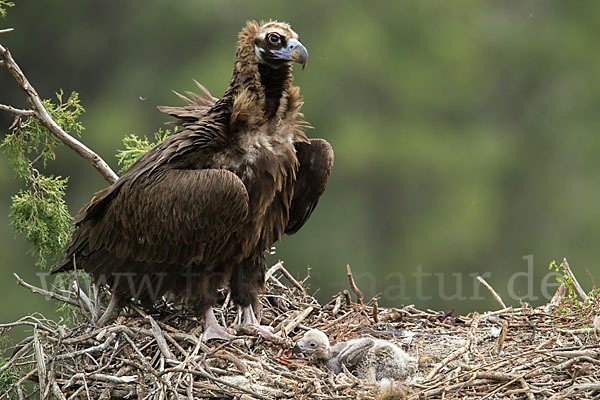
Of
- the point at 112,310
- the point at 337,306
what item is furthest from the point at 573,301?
the point at 112,310

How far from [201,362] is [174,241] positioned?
0.81 metres

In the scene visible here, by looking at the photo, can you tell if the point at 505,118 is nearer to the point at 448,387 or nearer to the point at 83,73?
the point at 83,73

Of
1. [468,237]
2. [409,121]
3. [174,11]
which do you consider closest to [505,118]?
[409,121]

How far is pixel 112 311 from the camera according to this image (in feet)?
17.8

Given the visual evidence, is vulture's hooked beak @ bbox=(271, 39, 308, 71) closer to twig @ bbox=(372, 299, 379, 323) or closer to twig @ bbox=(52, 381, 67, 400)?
twig @ bbox=(372, 299, 379, 323)

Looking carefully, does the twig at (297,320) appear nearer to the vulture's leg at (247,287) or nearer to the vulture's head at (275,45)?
the vulture's leg at (247,287)

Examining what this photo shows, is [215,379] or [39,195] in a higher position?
[39,195]

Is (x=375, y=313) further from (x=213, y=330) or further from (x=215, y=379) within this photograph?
(x=215, y=379)

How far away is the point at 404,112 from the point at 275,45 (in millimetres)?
11803

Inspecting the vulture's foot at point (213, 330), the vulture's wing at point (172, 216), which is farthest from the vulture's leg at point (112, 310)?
the vulture's foot at point (213, 330)

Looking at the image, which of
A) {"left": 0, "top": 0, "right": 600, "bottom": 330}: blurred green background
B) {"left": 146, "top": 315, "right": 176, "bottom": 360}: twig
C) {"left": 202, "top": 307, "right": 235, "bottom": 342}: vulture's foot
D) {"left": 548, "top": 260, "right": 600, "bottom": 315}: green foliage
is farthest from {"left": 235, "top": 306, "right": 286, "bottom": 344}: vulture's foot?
{"left": 0, "top": 0, "right": 600, "bottom": 330}: blurred green background

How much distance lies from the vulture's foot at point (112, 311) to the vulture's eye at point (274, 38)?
190 centimetres

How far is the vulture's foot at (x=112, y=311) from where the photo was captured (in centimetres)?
541

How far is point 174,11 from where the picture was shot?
17109 millimetres
